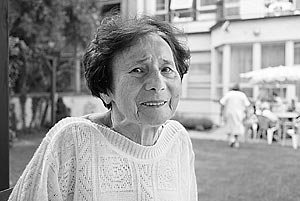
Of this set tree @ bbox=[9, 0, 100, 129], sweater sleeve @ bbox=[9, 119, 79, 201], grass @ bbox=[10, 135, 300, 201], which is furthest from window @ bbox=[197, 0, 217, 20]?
tree @ bbox=[9, 0, 100, 129]

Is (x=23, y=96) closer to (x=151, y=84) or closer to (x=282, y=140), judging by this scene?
(x=282, y=140)

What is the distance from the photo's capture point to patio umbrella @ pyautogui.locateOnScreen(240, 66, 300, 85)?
183cm

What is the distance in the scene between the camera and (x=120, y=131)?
32.0 inches

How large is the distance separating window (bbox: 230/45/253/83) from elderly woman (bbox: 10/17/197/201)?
4.33 ft

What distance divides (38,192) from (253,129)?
279cm

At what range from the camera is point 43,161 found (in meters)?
0.73

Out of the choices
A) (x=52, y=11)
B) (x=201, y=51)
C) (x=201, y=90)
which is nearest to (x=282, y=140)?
(x=201, y=90)

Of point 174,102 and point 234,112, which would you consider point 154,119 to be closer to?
point 174,102

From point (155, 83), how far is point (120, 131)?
14cm

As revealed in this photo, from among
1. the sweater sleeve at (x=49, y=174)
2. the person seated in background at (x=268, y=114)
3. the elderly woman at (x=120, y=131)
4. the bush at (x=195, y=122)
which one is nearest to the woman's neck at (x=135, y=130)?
the elderly woman at (x=120, y=131)

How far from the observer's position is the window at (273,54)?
1.88m

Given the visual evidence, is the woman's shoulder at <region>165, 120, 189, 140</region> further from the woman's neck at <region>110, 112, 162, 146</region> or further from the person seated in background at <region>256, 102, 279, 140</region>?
the person seated in background at <region>256, 102, 279, 140</region>

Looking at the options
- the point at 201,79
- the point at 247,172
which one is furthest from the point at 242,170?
the point at 201,79

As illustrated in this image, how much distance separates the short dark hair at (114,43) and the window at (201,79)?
1214 millimetres
